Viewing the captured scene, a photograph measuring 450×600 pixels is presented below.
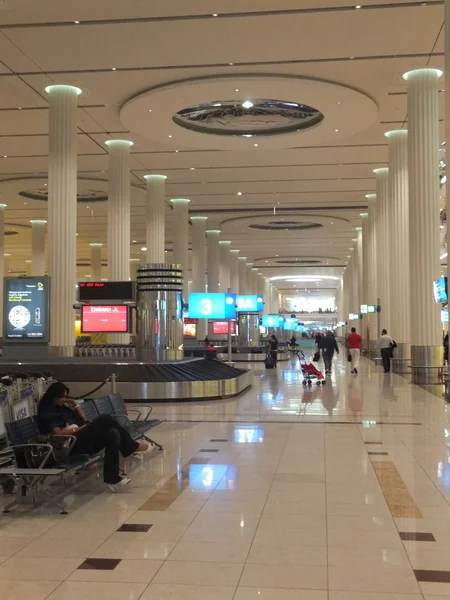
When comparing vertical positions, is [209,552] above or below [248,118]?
below

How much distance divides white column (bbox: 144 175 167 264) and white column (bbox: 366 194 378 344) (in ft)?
33.3

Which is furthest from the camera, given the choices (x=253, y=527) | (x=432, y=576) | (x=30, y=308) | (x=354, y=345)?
(x=354, y=345)

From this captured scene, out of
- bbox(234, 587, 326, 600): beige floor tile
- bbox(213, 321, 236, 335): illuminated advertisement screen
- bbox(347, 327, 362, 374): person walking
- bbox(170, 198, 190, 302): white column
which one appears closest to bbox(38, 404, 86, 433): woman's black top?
bbox(234, 587, 326, 600): beige floor tile

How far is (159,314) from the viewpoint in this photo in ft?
51.8

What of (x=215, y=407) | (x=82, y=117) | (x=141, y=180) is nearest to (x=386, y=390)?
(x=215, y=407)

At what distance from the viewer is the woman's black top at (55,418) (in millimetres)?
6730

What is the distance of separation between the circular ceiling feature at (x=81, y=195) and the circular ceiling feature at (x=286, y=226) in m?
10.8

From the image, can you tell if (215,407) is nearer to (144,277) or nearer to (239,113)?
(144,277)

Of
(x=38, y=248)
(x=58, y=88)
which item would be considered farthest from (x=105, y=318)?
(x=38, y=248)

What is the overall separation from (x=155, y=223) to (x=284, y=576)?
77.0 ft

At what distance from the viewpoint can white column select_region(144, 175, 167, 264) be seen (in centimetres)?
2694

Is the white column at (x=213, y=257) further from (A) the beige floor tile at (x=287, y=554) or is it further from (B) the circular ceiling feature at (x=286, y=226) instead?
(A) the beige floor tile at (x=287, y=554)

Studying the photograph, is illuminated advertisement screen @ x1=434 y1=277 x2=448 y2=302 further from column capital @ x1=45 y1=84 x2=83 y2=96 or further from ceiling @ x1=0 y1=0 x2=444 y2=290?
column capital @ x1=45 y1=84 x2=83 y2=96

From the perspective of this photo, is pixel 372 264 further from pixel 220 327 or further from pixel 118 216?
pixel 118 216
